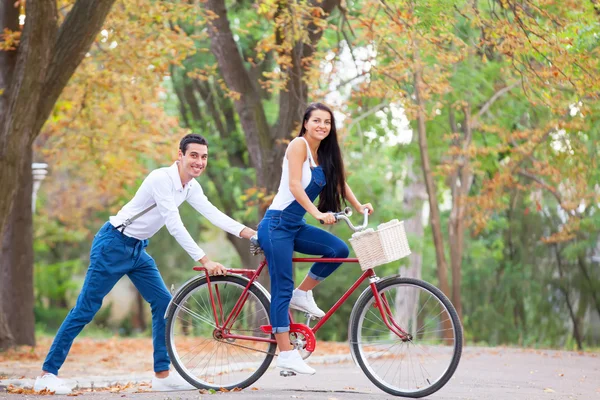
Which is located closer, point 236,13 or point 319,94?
point 319,94

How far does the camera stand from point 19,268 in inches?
578

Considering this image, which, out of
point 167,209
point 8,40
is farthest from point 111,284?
point 8,40

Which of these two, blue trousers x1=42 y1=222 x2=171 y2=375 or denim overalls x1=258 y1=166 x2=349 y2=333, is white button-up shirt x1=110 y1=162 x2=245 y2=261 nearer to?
blue trousers x1=42 y1=222 x2=171 y2=375

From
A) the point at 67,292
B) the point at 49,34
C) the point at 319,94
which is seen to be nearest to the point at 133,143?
the point at 319,94

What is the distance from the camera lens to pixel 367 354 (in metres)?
6.46

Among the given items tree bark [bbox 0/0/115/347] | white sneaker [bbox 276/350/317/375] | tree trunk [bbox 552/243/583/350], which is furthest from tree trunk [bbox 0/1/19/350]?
tree trunk [bbox 552/243/583/350]

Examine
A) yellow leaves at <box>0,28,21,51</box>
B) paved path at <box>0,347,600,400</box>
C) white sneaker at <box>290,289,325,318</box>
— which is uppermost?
yellow leaves at <box>0,28,21,51</box>

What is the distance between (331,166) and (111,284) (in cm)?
197

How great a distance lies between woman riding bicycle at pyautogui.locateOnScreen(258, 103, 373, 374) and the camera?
6.44 meters

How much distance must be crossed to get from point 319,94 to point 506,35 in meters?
6.04

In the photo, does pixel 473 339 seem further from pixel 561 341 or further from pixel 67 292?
pixel 67 292

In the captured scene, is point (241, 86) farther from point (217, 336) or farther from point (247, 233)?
point (217, 336)

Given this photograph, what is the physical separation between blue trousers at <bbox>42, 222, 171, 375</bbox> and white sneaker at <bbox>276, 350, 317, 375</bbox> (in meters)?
1.13

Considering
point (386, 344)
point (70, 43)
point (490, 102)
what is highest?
point (490, 102)
